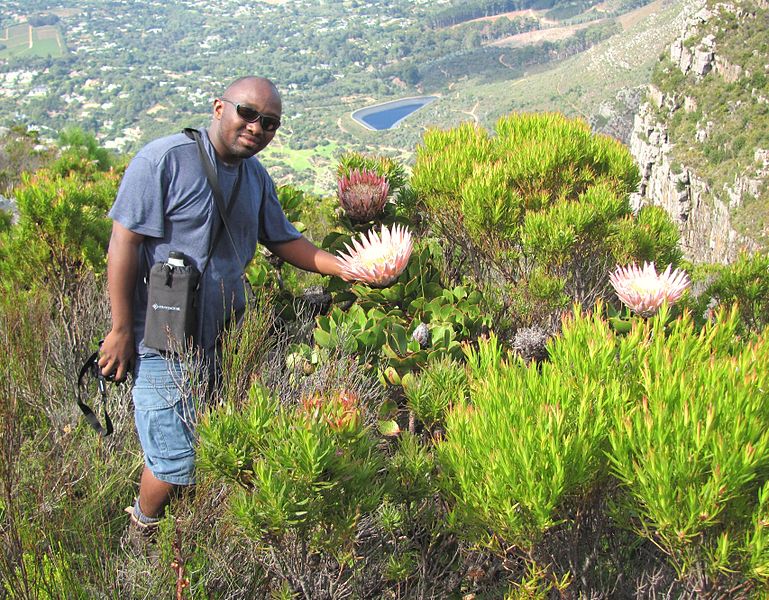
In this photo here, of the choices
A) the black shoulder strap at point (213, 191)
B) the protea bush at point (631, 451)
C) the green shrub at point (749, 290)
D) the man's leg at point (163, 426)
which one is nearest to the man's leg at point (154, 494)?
the man's leg at point (163, 426)

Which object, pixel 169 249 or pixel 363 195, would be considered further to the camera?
pixel 363 195

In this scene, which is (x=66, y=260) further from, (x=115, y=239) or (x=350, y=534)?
(x=350, y=534)

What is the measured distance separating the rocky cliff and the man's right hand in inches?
1313

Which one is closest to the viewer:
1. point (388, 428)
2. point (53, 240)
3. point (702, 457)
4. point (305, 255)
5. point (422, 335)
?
point (702, 457)

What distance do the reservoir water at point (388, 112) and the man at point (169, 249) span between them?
248 ft

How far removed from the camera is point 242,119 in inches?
73.4

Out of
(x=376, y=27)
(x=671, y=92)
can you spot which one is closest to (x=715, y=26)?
(x=671, y=92)

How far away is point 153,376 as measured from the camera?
1.87m

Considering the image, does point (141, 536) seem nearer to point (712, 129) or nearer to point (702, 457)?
point (702, 457)

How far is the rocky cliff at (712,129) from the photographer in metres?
35.1

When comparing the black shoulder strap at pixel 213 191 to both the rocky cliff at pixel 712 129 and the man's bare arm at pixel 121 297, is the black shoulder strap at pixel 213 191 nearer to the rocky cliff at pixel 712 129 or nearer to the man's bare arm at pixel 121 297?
the man's bare arm at pixel 121 297

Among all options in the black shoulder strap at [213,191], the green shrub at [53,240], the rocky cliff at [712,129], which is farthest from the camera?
the rocky cliff at [712,129]

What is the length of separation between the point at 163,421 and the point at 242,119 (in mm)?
926

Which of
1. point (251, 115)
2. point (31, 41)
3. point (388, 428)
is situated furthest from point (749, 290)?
point (31, 41)
